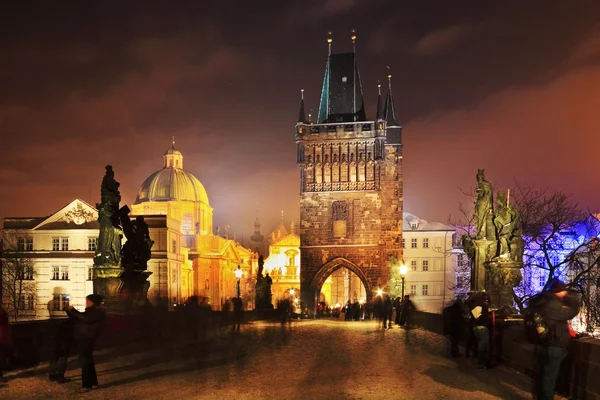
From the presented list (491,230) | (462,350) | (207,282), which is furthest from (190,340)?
(207,282)

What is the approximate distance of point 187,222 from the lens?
9581 cm

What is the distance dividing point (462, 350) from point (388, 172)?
5279cm

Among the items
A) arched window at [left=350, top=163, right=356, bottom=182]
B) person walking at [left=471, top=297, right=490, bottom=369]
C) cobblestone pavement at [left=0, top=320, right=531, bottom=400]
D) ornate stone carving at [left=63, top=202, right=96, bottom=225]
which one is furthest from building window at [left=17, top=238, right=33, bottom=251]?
person walking at [left=471, top=297, right=490, bottom=369]

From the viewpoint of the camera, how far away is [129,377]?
11305 millimetres

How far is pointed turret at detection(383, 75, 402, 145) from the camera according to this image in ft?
235

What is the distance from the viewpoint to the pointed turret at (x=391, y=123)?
235 feet

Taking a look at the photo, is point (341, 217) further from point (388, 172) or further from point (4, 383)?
point (4, 383)

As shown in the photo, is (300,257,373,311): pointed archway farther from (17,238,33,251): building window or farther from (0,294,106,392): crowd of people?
(0,294,106,392): crowd of people

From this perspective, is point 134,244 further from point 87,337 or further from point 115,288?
point 87,337

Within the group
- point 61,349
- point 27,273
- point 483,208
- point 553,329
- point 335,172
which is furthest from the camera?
point 27,273

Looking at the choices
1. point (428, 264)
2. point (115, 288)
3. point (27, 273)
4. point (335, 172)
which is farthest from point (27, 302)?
point (115, 288)

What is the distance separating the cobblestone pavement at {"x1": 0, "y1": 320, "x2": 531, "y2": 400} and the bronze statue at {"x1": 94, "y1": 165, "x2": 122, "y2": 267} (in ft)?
8.48

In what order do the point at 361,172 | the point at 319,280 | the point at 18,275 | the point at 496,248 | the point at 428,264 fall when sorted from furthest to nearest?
the point at 428,264, the point at 361,172, the point at 319,280, the point at 18,275, the point at 496,248

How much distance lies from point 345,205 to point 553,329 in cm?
5572
